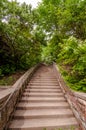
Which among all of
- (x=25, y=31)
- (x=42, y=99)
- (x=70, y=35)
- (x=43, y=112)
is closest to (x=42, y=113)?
(x=43, y=112)

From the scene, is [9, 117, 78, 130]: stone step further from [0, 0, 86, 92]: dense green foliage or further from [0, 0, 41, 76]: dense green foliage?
[0, 0, 41, 76]: dense green foliage

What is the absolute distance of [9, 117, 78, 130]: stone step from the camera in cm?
453

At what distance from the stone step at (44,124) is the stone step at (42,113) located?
0.58 feet

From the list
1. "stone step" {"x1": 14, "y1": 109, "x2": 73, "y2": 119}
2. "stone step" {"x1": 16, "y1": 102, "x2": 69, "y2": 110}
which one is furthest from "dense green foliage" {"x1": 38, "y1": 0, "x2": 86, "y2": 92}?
"stone step" {"x1": 14, "y1": 109, "x2": 73, "y2": 119}

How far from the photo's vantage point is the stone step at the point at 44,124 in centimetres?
453

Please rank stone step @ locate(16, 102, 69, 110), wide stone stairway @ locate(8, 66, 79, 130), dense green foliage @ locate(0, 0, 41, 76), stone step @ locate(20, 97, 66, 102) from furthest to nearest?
dense green foliage @ locate(0, 0, 41, 76) → stone step @ locate(20, 97, 66, 102) → stone step @ locate(16, 102, 69, 110) → wide stone stairway @ locate(8, 66, 79, 130)

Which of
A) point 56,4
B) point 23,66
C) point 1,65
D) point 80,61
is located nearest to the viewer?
point 80,61

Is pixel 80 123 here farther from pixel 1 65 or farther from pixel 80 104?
pixel 1 65

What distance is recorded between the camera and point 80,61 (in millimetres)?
7496

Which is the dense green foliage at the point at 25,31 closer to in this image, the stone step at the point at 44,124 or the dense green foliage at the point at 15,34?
the dense green foliage at the point at 15,34

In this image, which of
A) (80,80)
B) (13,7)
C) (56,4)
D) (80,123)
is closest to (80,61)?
(80,80)

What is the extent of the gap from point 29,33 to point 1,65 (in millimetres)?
3077

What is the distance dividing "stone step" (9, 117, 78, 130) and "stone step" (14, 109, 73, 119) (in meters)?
0.18

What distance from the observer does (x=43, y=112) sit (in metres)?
5.47
